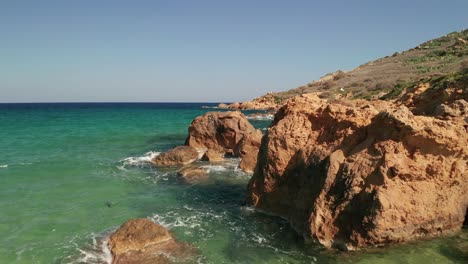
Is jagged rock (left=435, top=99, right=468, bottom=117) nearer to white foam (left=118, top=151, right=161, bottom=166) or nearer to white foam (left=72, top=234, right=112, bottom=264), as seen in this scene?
white foam (left=72, top=234, right=112, bottom=264)

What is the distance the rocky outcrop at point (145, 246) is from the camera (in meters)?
11.2

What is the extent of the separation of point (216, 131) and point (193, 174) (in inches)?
359

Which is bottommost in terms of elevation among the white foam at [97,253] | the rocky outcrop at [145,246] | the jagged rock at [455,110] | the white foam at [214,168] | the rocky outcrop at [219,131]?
the white foam at [97,253]

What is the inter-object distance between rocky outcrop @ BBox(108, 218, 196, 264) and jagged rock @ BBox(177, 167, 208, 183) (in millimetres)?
8572

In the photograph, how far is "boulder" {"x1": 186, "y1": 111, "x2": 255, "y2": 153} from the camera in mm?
30234

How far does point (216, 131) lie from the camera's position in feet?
101

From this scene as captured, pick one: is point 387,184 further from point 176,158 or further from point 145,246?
point 176,158

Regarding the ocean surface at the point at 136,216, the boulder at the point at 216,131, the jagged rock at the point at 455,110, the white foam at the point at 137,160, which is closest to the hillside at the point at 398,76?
the boulder at the point at 216,131

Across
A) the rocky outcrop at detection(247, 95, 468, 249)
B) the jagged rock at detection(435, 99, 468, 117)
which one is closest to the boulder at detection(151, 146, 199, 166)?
the rocky outcrop at detection(247, 95, 468, 249)

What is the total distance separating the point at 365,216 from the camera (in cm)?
1082

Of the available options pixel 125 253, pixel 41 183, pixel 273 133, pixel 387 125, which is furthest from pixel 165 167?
pixel 387 125

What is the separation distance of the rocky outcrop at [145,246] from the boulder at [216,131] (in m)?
18.0

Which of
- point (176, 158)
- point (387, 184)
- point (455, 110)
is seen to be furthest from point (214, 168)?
point (455, 110)

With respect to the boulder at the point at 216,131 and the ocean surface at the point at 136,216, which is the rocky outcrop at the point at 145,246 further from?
the boulder at the point at 216,131
